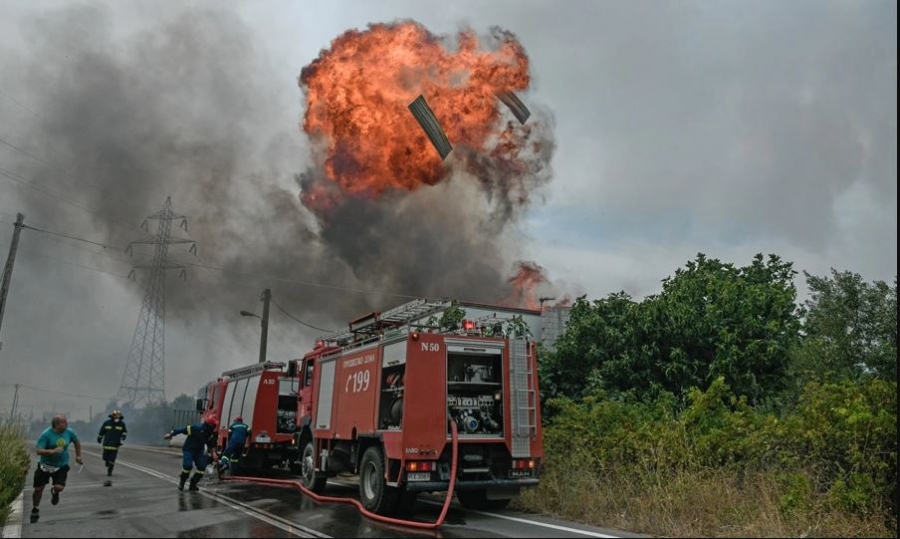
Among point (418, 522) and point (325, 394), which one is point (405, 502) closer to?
point (418, 522)

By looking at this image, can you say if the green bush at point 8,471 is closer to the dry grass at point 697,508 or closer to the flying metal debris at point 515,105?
the dry grass at point 697,508

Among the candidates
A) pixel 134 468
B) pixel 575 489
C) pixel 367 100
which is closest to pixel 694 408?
pixel 575 489


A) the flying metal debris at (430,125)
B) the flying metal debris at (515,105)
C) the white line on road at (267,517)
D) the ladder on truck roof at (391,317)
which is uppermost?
the flying metal debris at (515,105)

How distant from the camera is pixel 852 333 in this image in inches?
500

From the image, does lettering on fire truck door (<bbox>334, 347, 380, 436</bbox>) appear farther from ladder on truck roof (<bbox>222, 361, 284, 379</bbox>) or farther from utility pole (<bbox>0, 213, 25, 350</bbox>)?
utility pole (<bbox>0, 213, 25, 350</bbox>)

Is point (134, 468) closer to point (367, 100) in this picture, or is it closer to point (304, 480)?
point (304, 480)

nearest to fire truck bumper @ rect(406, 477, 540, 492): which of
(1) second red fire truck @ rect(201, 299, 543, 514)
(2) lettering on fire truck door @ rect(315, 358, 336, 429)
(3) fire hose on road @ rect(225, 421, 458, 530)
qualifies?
(1) second red fire truck @ rect(201, 299, 543, 514)

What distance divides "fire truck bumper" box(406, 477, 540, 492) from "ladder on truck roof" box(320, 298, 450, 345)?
109 inches

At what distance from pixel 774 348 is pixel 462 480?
29.4 feet

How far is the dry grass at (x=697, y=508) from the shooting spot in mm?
7098

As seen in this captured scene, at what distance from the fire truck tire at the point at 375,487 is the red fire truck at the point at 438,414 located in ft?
0.05

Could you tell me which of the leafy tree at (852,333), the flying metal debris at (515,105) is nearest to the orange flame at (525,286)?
the flying metal debris at (515,105)

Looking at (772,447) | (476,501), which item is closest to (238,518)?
(476,501)

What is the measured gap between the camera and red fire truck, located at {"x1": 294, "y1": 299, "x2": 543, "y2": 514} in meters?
→ 9.09
